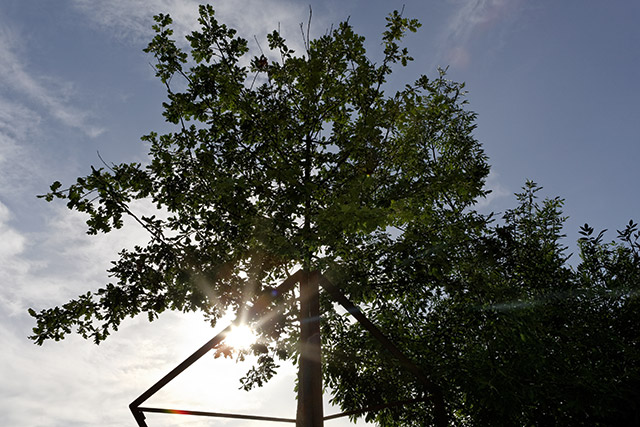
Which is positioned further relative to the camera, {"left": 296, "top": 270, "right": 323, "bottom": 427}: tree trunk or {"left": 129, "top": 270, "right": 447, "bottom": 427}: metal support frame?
{"left": 296, "top": 270, "right": 323, "bottom": 427}: tree trunk

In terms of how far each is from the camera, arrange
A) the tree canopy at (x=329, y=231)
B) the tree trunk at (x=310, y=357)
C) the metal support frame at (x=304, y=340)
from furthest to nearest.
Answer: the tree canopy at (x=329, y=231), the tree trunk at (x=310, y=357), the metal support frame at (x=304, y=340)

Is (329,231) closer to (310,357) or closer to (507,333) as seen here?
(310,357)

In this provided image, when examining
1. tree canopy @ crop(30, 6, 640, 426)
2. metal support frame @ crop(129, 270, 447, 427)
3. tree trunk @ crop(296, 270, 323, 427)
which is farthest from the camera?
tree canopy @ crop(30, 6, 640, 426)

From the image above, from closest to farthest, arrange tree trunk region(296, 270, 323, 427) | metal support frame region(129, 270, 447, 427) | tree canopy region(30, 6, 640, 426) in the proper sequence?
1. metal support frame region(129, 270, 447, 427)
2. tree trunk region(296, 270, 323, 427)
3. tree canopy region(30, 6, 640, 426)

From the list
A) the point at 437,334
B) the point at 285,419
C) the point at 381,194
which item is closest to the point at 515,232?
the point at 437,334

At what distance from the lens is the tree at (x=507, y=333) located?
28.4 feet

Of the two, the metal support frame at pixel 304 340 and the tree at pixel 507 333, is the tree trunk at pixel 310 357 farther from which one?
the tree at pixel 507 333

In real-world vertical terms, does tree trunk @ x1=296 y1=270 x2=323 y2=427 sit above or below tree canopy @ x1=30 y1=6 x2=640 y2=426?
below

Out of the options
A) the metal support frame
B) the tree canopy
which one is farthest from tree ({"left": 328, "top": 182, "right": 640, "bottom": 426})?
the metal support frame

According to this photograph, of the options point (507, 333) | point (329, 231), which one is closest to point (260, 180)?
point (329, 231)

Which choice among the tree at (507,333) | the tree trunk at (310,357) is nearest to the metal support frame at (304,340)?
the tree trunk at (310,357)

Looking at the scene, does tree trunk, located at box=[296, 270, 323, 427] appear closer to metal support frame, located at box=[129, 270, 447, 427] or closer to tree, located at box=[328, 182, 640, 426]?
metal support frame, located at box=[129, 270, 447, 427]

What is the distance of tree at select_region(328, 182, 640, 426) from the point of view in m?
8.66

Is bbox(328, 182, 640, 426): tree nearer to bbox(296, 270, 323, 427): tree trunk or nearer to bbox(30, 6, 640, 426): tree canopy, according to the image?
bbox(30, 6, 640, 426): tree canopy
